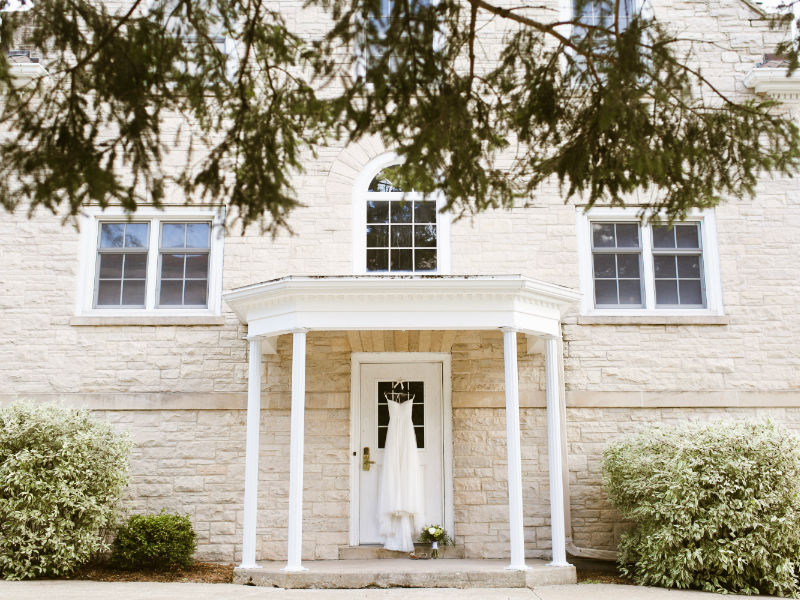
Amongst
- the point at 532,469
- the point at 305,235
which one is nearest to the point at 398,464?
the point at 532,469

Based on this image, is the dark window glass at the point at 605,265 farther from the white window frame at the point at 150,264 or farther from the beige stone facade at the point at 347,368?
the white window frame at the point at 150,264

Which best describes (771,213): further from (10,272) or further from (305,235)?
(10,272)

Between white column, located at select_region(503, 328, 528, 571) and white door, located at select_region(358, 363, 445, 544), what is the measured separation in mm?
1614

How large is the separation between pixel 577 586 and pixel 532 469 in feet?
6.59

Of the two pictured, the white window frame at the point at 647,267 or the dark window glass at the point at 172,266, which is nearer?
the white window frame at the point at 647,267

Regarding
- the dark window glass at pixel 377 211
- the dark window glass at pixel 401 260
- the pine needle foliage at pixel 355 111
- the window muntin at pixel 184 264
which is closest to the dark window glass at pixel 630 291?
the dark window glass at pixel 401 260

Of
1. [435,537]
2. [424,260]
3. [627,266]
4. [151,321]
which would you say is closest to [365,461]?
[435,537]

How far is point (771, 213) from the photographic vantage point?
1174 cm

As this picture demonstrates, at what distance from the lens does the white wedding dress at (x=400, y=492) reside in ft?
34.2

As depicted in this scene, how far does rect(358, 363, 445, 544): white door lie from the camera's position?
10.9m

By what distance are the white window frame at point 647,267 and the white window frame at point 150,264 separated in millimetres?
5073

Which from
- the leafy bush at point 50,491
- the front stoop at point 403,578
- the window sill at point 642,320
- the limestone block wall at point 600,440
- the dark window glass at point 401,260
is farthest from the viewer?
the dark window glass at point 401,260

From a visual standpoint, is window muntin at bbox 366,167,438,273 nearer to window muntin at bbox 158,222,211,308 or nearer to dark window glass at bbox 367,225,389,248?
→ dark window glass at bbox 367,225,389,248

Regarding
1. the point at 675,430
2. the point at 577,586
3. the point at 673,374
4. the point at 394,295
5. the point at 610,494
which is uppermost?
the point at 394,295
